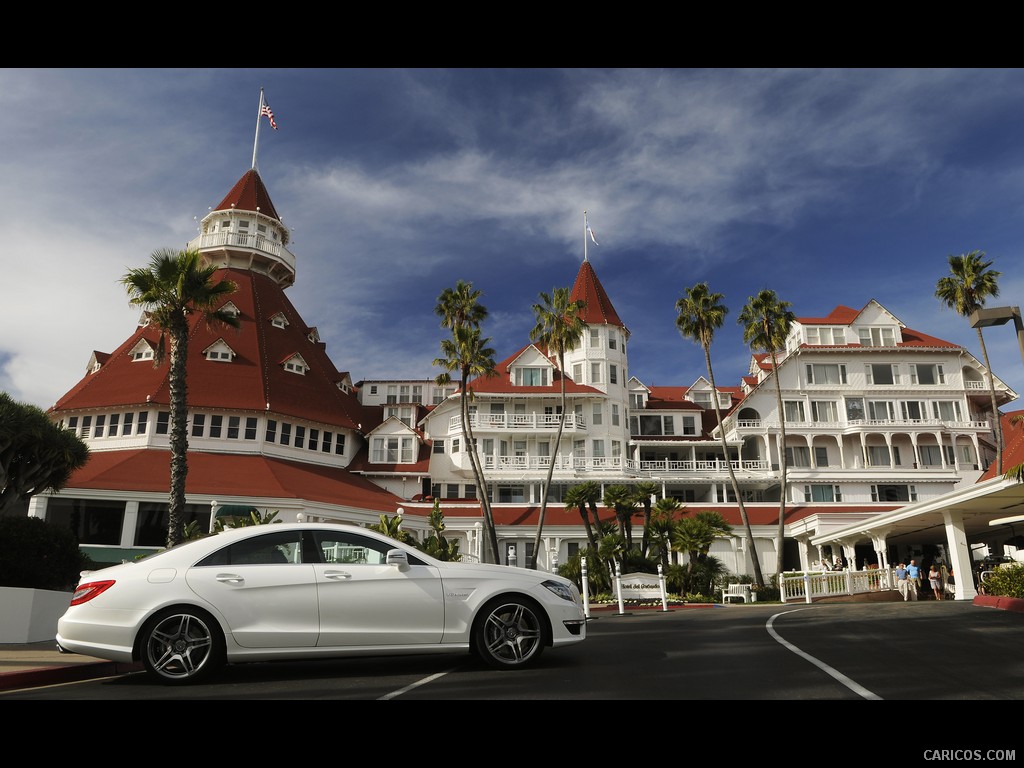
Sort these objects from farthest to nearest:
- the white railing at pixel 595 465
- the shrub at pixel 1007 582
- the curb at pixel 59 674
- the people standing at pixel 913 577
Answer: the white railing at pixel 595 465 → the people standing at pixel 913 577 → the shrub at pixel 1007 582 → the curb at pixel 59 674

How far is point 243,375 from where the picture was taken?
1770 inches

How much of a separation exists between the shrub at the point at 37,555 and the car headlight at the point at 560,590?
11.0m

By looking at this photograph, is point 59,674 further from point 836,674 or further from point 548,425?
point 548,425

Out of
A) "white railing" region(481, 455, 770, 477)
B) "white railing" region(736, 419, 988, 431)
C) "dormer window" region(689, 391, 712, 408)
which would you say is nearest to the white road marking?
"white railing" region(481, 455, 770, 477)

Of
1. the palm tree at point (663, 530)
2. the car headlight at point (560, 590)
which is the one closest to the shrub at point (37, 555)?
the car headlight at point (560, 590)

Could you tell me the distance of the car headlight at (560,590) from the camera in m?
8.56

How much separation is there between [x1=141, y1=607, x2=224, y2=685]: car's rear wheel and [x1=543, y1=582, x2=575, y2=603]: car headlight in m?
3.51

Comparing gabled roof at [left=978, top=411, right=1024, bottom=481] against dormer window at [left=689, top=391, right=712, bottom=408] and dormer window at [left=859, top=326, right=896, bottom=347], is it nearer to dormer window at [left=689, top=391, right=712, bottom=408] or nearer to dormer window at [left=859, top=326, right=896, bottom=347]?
dormer window at [left=859, top=326, right=896, bottom=347]

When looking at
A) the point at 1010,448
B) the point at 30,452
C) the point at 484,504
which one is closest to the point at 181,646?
the point at 30,452

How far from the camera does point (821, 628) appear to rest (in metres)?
13.6

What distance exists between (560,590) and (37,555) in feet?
38.4

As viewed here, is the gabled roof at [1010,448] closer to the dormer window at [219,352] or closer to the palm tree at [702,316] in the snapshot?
the palm tree at [702,316]

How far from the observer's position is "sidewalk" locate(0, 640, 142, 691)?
8469mm
